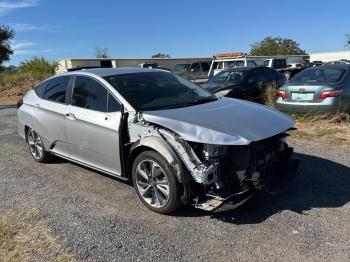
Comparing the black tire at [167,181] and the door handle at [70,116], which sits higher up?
the door handle at [70,116]

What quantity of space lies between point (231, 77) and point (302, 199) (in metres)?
7.76

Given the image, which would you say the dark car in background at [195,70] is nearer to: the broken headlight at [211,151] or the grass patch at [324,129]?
the grass patch at [324,129]

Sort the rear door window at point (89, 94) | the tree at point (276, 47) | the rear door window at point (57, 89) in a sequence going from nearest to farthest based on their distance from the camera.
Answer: the rear door window at point (89, 94)
the rear door window at point (57, 89)
the tree at point (276, 47)

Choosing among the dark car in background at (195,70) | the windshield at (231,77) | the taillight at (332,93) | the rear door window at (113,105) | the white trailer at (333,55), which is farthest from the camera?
the white trailer at (333,55)

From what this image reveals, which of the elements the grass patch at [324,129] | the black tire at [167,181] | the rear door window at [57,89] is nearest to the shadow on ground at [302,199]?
the black tire at [167,181]

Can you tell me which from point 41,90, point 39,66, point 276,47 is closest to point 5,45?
point 39,66

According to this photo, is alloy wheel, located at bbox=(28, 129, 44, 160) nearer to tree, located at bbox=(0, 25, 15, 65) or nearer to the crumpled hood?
the crumpled hood

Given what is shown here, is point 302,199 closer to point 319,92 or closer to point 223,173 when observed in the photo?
point 223,173

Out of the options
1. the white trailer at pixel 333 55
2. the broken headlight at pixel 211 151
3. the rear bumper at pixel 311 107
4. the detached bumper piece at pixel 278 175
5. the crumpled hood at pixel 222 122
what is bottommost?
the detached bumper piece at pixel 278 175

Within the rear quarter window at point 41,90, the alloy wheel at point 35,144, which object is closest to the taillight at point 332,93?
the rear quarter window at point 41,90

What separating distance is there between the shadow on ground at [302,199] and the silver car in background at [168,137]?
0.30 meters

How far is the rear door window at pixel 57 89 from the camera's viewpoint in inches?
224

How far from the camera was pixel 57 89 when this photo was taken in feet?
19.4

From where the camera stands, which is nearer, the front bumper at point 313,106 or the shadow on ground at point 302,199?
the shadow on ground at point 302,199
